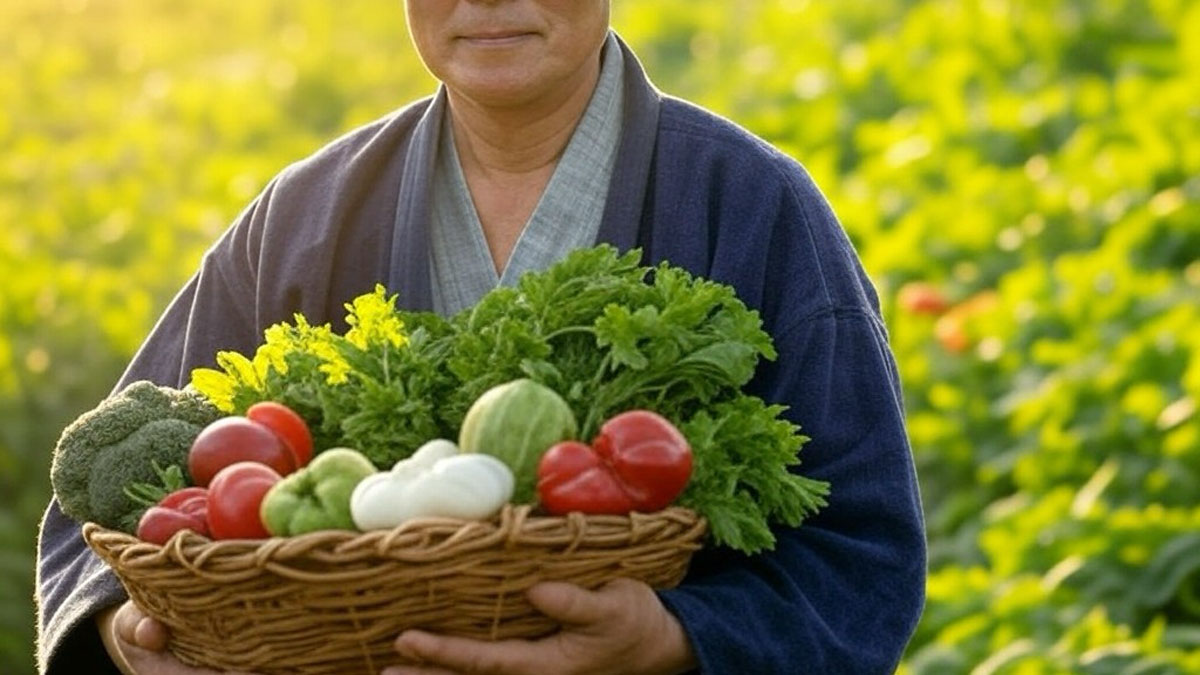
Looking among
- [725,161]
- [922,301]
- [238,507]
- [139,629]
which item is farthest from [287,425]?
[922,301]

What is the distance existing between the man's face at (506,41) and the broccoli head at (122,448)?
0.58m

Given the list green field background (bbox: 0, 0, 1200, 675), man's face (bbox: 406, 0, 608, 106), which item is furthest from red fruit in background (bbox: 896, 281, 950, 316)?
man's face (bbox: 406, 0, 608, 106)

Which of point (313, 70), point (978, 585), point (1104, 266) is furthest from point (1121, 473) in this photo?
point (313, 70)

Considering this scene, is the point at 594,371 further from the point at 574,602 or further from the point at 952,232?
the point at 952,232

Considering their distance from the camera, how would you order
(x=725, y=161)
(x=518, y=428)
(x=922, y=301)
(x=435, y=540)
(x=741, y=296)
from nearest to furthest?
(x=435, y=540), (x=518, y=428), (x=741, y=296), (x=725, y=161), (x=922, y=301)

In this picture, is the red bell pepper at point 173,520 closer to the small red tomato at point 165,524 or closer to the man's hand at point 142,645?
the small red tomato at point 165,524

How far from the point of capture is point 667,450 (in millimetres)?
3309

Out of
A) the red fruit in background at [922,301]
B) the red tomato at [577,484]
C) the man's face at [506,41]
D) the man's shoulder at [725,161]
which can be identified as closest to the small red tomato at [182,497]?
the red tomato at [577,484]

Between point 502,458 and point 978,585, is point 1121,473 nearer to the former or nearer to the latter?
point 978,585

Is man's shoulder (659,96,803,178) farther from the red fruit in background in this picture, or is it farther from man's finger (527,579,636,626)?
the red fruit in background

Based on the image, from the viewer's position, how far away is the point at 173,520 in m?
3.37

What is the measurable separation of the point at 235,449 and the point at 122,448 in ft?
0.61

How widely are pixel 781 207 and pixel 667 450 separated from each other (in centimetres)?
65

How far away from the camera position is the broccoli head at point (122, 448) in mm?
3551
